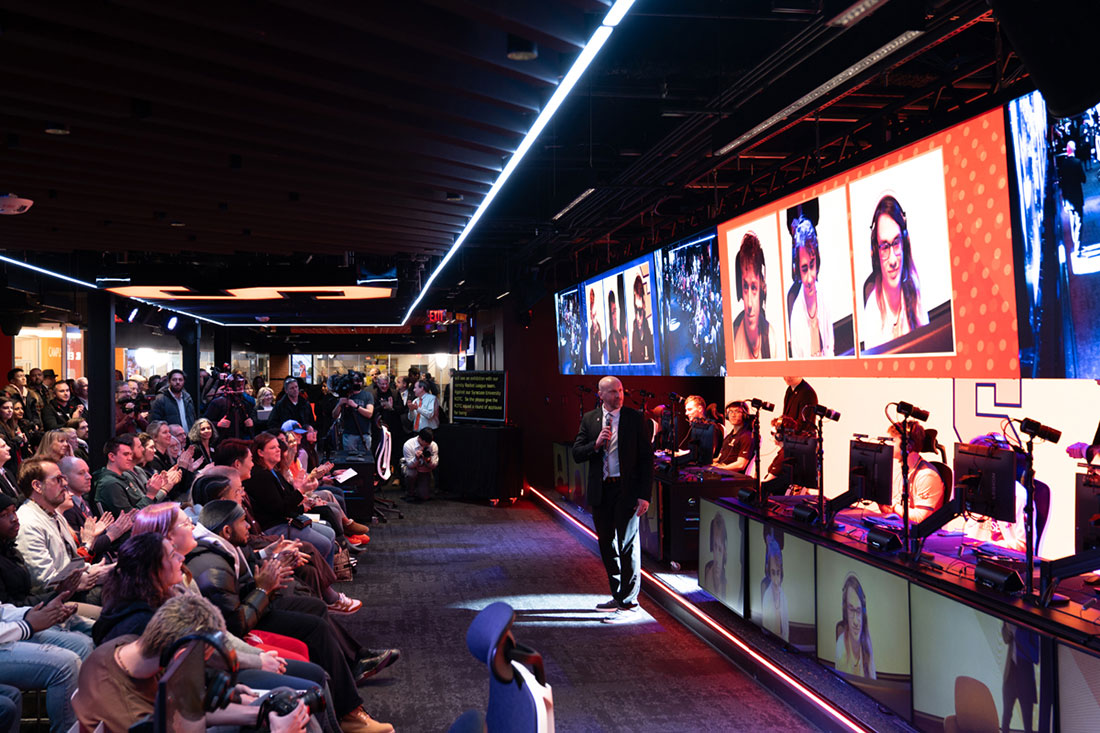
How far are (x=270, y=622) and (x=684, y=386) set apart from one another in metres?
10.6

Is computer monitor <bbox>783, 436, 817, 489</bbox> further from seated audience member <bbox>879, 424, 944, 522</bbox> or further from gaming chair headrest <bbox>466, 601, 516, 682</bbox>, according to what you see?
gaming chair headrest <bbox>466, 601, 516, 682</bbox>

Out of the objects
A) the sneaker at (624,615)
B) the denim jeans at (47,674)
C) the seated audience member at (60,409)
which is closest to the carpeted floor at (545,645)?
the sneaker at (624,615)

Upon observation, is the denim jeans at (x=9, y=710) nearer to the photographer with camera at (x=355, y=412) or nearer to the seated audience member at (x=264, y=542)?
the seated audience member at (x=264, y=542)

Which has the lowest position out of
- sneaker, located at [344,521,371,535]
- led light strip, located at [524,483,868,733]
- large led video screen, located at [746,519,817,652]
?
led light strip, located at [524,483,868,733]

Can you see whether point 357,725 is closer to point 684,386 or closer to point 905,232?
point 905,232

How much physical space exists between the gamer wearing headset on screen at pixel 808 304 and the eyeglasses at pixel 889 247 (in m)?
0.68

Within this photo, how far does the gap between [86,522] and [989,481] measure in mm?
5011

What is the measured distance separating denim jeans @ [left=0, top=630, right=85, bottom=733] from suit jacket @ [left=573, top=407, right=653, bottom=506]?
3432 mm

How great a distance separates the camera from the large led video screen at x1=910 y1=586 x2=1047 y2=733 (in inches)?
120

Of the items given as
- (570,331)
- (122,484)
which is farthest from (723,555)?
(570,331)

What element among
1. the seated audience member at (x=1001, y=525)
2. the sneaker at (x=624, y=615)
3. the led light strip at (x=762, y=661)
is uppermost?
the seated audience member at (x=1001, y=525)

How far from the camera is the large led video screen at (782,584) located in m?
4.68

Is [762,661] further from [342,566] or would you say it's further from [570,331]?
[570,331]

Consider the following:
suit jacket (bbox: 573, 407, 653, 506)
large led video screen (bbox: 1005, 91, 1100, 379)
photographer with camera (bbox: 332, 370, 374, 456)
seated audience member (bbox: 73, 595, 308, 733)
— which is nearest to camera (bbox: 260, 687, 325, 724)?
seated audience member (bbox: 73, 595, 308, 733)
